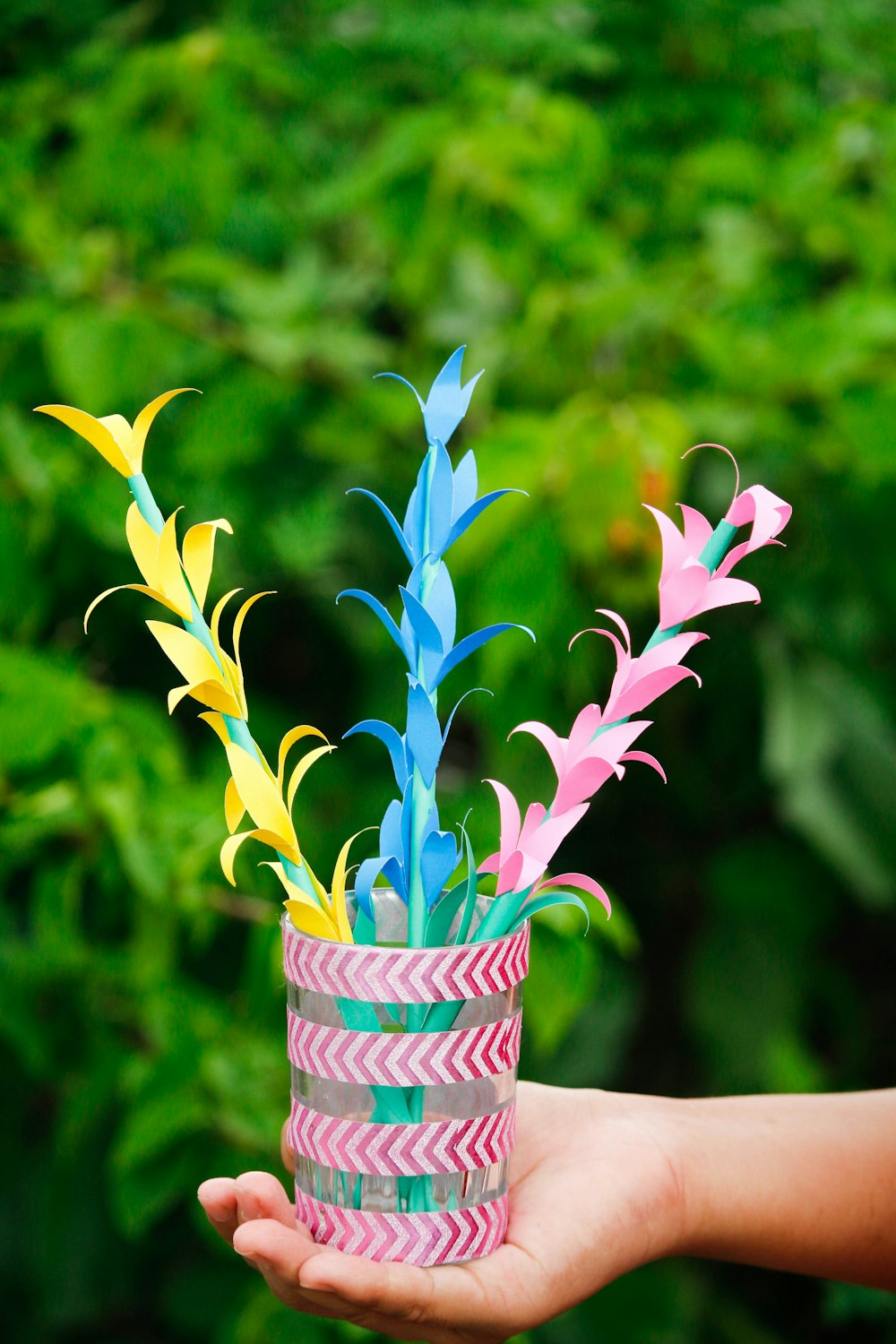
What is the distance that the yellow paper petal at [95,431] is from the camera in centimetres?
37

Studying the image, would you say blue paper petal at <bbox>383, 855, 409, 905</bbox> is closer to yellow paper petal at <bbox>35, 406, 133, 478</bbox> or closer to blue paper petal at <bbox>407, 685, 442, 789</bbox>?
blue paper petal at <bbox>407, 685, 442, 789</bbox>

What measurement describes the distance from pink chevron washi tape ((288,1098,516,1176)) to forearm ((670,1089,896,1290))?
4.8 inches

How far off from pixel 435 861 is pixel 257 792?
60mm

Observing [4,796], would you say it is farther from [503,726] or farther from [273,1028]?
[503,726]

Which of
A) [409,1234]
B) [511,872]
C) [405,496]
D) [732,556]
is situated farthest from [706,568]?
[405,496]

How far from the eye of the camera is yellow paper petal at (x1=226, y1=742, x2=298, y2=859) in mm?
385

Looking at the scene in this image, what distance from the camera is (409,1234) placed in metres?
0.40

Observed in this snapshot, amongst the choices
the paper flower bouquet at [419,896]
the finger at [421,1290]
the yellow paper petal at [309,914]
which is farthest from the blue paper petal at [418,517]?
the finger at [421,1290]

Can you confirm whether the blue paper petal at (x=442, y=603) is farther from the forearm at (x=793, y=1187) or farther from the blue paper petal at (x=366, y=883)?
the forearm at (x=793, y=1187)

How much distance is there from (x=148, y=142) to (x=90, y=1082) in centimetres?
58

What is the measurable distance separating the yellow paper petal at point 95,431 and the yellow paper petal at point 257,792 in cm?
9

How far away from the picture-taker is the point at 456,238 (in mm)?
887

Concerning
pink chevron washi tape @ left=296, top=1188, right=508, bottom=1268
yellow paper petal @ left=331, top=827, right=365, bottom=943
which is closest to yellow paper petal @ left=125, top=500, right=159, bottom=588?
yellow paper petal @ left=331, top=827, right=365, bottom=943

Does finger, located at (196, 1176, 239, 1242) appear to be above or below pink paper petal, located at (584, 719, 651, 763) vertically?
below
